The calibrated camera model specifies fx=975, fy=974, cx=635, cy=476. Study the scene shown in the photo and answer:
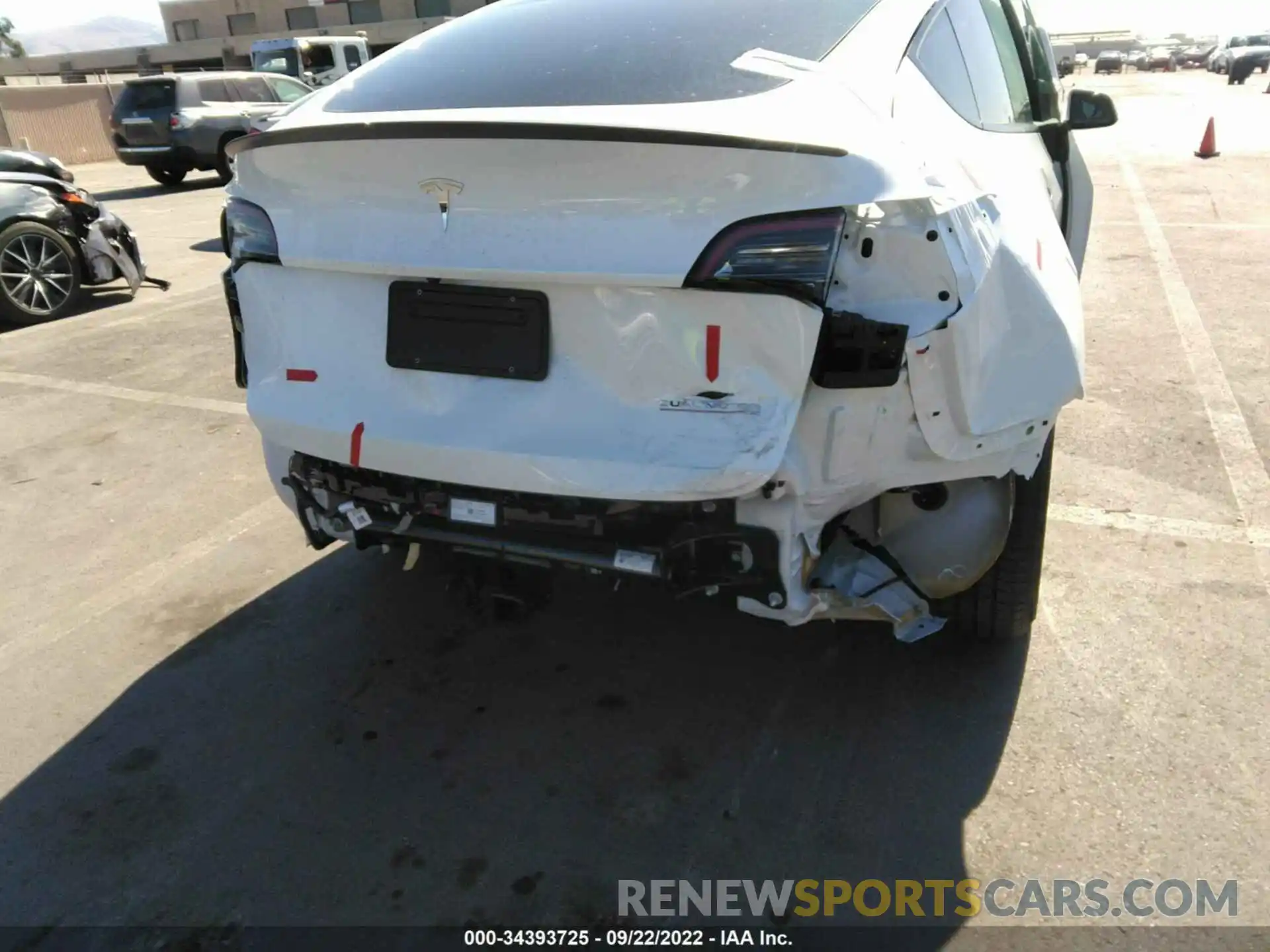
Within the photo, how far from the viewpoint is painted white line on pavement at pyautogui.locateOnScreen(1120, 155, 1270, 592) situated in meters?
3.76

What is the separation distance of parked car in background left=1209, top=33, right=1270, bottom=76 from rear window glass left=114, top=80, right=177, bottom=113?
37819mm

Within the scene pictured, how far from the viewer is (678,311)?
2062mm

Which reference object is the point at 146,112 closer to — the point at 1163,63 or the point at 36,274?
the point at 36,274

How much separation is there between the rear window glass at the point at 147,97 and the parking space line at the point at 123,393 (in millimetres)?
11938

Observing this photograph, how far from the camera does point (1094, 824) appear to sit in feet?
7.66

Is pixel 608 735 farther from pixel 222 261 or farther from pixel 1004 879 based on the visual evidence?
Answer: pixel 222 261

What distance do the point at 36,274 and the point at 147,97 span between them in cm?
1081

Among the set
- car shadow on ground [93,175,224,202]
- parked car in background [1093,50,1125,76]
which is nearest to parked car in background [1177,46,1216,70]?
parked car in background [1093,50,1125,76]

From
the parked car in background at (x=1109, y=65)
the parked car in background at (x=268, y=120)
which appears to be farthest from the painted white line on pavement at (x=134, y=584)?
the parked car in background at (x=1109, y=65)

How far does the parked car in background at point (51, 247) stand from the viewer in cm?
738

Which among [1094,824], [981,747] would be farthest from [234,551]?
[1094,824]

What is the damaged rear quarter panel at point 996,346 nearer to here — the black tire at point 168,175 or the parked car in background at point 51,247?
the parked car in background at point 51,247

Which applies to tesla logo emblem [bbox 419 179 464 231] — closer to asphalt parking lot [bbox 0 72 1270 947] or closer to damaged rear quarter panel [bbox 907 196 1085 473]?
damaged rear quarter panel [bbox 907 196 1085 473]

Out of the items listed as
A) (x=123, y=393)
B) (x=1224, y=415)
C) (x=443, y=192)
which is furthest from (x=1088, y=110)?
(x=123, y=393)
